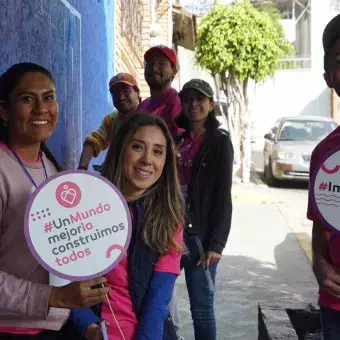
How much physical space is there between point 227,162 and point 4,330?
6.72 ft

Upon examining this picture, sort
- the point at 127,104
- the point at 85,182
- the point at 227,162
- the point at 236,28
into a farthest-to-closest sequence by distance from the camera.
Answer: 1. the point at 236,28
2. the point at 127,104
3. the point at 227,162
4. the point at 85,182

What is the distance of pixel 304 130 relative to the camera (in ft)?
52.7

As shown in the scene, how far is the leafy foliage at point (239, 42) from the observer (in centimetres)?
1564

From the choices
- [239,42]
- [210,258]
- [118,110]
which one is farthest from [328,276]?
[239,42]

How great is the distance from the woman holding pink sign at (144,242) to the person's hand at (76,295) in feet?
1.14

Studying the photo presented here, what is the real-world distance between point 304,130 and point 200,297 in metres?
12.7

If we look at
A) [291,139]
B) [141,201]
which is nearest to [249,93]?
[291,139]

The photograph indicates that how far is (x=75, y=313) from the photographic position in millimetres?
2371

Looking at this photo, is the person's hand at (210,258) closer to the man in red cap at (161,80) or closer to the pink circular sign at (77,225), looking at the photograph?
the man in red cap at (161,80)

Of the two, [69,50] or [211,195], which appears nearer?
[211,195]

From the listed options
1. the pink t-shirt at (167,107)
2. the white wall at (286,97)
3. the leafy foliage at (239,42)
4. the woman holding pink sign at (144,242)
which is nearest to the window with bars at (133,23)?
the leafy foliage at (239,42)

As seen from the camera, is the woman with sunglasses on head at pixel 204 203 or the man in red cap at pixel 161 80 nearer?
the woman with sunglasses on head at pixel 204 203

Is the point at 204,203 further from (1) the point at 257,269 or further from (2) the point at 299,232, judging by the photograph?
(2) the point at 299,232

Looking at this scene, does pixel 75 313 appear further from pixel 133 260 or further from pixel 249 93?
pixel 249 93
